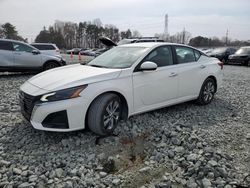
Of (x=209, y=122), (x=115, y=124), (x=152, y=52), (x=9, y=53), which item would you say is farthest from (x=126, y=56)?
(x=9, y=53)

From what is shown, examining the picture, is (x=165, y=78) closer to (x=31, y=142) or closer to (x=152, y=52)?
(x=152, y=52)

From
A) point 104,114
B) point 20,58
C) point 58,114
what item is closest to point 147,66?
point 104,114

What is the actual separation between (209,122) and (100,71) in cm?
236

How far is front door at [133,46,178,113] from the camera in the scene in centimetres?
482

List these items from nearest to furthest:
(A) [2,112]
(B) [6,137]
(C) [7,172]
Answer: (C) [7,172]
(B) [6,137]
(A) [2,112]

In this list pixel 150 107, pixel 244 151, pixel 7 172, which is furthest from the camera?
pixel 150 107

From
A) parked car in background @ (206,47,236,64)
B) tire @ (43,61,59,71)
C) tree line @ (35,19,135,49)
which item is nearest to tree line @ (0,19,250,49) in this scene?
tree line @ (35,19,135,49)

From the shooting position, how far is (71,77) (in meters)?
4.32

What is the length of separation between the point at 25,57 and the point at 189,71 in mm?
7703

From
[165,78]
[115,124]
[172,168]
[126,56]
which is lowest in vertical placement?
[172,168]

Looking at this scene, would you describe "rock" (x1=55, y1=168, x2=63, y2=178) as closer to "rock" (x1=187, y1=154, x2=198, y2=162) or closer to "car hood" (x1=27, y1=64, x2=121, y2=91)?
"car hood" (x1=27, y1=64, x2=121, y2=91)

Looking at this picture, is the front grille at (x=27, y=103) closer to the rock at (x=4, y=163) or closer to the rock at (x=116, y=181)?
the rock at (x=4, y=163)

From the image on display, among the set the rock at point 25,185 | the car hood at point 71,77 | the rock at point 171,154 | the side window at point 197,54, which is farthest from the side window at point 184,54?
the rock at point 25,185

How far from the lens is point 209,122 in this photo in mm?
5297
